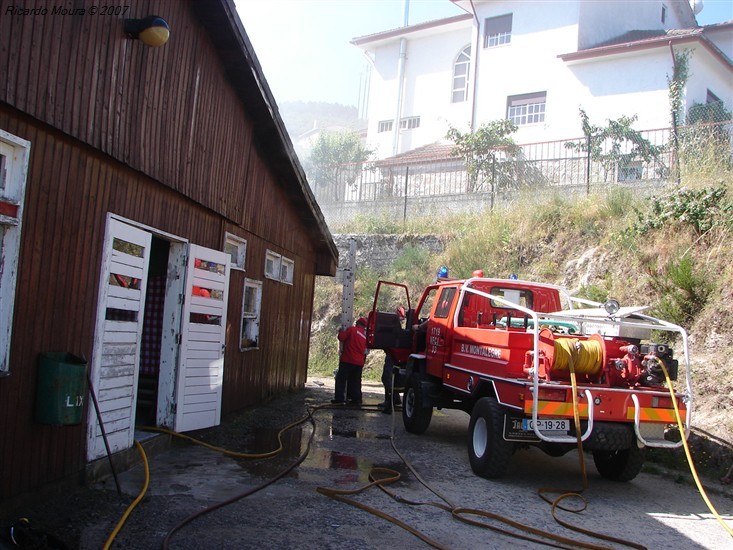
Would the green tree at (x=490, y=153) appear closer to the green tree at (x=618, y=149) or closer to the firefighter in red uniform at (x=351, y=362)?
the green tree at (x=618, y=149)

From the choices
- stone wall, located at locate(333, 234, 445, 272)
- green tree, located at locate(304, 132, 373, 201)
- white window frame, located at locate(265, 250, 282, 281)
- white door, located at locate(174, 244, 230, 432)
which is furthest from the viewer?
green tree, located at locate(304, 132, 373, 201)

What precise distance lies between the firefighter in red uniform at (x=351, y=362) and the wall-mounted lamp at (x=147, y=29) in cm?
687

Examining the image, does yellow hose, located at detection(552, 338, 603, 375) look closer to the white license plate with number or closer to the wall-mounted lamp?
the white license plate with number

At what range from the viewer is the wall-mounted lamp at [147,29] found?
238 inches

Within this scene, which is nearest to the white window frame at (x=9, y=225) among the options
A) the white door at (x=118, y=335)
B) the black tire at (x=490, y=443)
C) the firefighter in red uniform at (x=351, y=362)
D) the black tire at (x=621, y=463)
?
the white door at (x=118, y=335)

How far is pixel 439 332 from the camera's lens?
9375mm

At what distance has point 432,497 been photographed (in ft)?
20.6

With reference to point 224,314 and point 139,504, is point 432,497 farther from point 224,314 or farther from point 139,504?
point 224,314

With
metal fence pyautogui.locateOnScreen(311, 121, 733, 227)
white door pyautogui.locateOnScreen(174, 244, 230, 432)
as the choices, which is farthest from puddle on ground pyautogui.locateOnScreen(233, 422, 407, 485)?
metal fence pyautogui.locateOnScreen(311, 121, 733, 227)

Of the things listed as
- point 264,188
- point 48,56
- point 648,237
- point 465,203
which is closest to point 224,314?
point 264,188

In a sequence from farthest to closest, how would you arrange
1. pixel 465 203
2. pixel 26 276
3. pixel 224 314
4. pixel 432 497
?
pixel 465 203 → pixel 224 314 → pixel 432 497 → pixel 26 276

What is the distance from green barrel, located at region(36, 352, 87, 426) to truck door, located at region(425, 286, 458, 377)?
5227mm

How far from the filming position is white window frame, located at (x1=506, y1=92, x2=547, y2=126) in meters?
25.1

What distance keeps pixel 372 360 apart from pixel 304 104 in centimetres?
14699
